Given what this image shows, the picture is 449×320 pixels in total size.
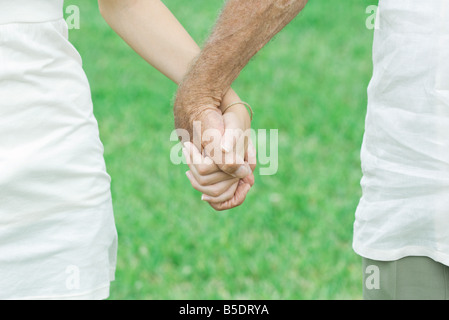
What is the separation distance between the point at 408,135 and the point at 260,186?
3499 millimetres

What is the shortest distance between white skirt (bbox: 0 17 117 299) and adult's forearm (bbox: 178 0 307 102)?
412 mm

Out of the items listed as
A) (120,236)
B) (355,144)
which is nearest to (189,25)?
(355,144)

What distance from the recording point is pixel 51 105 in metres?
1.94

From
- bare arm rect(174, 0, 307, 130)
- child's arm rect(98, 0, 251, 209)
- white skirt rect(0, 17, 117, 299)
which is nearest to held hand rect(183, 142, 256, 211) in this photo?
child's arm rect(98, 0, 251, 209)

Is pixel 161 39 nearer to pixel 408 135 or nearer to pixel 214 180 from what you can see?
pixel 214 180

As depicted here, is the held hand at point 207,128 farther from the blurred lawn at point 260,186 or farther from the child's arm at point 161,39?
the blurred lawn at point 260,186

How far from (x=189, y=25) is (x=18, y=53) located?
7.32 metres

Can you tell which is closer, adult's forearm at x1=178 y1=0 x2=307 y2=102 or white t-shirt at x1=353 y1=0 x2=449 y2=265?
white t-shirt at x1=353 y1=0 x2=449 y2=265

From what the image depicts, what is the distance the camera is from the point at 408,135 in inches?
80.9

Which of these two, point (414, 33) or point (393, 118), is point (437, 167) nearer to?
point (393, 118)

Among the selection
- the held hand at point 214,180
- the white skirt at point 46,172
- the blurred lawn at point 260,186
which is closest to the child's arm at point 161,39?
the held hand at point 214,180

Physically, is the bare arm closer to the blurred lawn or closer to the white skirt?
the white skirt

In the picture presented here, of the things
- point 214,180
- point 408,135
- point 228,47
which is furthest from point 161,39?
point 408,135

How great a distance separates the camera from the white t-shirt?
1985 mm
